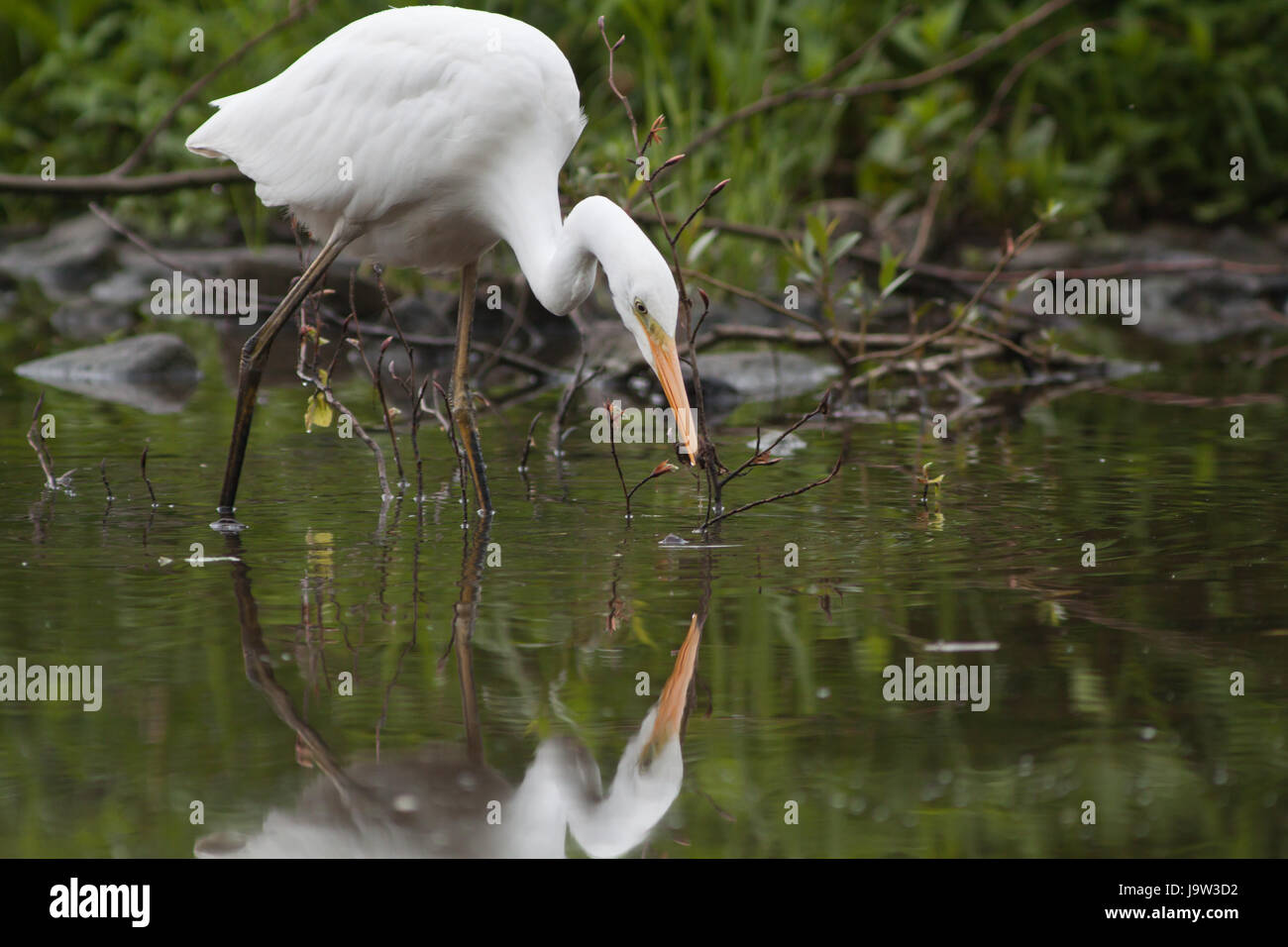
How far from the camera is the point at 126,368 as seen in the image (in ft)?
33.1

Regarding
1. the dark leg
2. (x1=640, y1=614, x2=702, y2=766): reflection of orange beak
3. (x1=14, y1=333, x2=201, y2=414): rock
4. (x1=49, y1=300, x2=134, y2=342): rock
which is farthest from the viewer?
(x1=49, y1=300, x2=134, y2=342): rock

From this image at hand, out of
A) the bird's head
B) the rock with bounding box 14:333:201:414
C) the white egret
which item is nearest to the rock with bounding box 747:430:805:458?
the white egret

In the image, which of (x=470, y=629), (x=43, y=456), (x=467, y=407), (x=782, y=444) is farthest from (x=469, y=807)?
(x=782, y=444)

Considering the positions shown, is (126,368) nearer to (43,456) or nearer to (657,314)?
(43,456)

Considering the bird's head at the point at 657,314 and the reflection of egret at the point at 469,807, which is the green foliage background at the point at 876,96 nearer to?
the bird's head at the point at 657,314

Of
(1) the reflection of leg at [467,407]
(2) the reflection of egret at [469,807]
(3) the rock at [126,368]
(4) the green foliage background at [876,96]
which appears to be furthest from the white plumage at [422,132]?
(4) the green foliage background at [876,96]

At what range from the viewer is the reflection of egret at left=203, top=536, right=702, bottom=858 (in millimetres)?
3398

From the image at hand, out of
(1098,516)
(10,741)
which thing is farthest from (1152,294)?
(10,741)

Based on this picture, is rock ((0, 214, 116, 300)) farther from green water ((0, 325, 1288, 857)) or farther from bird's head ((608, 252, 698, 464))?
bird's head ((608, 252, 698, 464))

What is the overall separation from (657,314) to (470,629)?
45.0 inches

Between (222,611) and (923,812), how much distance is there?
7.36 feet

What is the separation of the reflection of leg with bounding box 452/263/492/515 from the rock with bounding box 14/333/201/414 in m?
3.26

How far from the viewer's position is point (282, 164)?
6.75 meters

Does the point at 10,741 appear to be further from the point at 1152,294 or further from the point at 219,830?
the point at 1152,294
